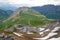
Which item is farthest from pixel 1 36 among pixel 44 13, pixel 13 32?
pixel 44 13

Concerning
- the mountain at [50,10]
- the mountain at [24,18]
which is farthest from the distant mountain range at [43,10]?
the mountain at [24,18]

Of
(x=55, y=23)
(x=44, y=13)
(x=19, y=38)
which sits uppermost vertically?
(x=44, y=13)

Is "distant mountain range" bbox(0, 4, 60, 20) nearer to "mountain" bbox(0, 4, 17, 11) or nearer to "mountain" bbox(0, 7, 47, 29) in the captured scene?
"mountain" bbox(0, 4, 17, 11)

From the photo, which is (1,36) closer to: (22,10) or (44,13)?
(22,10)

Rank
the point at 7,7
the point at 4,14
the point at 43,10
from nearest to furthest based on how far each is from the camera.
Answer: the point at 4,14
the point at 7,7
the point at 43,10

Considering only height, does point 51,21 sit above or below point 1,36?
above

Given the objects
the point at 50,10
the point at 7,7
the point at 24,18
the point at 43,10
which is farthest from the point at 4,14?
the point at 50,10

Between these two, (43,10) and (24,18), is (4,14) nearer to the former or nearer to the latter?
(24,18)

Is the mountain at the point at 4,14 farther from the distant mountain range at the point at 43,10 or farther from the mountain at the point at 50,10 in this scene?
the mountain at the point at 50,10
